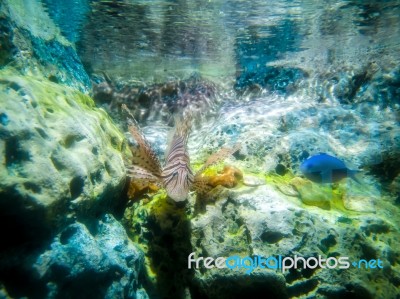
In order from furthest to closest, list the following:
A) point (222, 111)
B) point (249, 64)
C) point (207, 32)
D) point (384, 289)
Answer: point (249, 64)
point (207, 32)
point (222, 111)
point (384, 289)

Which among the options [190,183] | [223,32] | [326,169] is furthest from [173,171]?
[223,32]

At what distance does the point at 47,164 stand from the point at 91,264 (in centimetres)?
100

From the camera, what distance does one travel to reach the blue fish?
3.37m

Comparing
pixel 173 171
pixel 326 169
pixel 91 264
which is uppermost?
pixel 173 171

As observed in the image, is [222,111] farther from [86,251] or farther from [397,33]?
[397,33]

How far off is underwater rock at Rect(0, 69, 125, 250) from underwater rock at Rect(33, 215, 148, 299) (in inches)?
7.0

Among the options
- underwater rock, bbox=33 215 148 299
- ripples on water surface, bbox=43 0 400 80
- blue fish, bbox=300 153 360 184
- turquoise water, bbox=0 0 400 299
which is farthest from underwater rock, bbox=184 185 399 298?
ripples on water surface, bbox=43 0 400 80

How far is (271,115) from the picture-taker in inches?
229

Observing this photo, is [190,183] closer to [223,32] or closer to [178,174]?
[178,174]

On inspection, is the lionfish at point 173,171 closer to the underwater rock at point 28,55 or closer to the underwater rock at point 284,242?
the underwater rock at point 284,242

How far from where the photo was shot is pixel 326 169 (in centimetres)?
339

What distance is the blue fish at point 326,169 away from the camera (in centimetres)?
337

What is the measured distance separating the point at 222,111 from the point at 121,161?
3517 millimetres

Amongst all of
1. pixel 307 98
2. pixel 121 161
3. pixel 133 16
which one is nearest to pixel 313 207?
pixel 121 161
